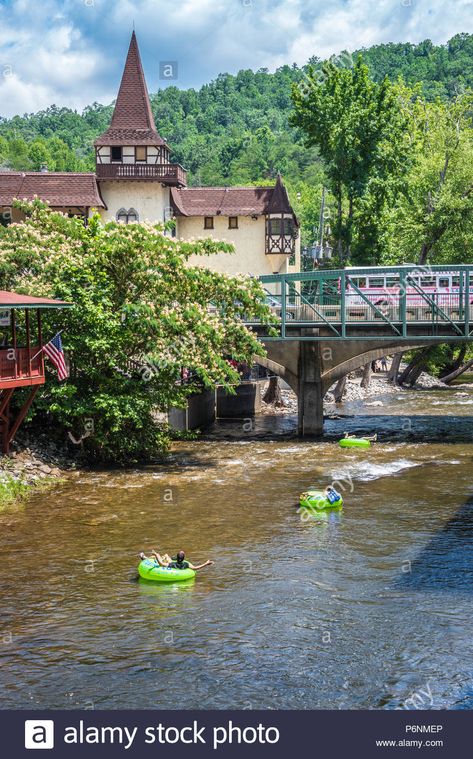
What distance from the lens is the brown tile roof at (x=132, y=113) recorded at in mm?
67375

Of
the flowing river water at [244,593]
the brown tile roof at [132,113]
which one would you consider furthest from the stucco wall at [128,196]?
the flowing river water at [244,593]

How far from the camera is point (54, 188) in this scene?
218 ft

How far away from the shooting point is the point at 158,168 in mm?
66188

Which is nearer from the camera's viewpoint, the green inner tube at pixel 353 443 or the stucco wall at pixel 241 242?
the green inner tube at pixel 353 443

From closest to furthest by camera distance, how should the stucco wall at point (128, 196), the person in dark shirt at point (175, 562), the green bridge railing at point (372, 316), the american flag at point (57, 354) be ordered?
the person in dark shirt at point (175, 562), the american flag at point (57, 354), the green bridge railing at point (372, 316), the stucco wall at point (128, 196)

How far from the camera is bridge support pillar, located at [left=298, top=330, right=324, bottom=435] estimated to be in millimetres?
51719

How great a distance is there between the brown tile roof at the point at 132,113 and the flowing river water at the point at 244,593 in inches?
1273

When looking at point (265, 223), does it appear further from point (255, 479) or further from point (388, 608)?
point (388, 608)

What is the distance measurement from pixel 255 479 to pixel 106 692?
818 inches

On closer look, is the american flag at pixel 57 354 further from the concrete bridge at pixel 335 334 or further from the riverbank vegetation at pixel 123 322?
the concrete bridge at pixel 335 334

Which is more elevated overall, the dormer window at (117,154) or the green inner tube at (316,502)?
the dormer window at (117,154)

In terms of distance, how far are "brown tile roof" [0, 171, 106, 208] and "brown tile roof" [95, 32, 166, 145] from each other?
3.05 m

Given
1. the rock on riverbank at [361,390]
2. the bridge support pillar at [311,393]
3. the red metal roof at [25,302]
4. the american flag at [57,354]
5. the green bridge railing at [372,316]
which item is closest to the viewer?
the red metal roof at [25,302]
